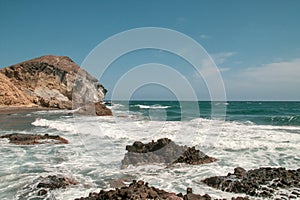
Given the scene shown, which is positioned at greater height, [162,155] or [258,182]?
[162,155]

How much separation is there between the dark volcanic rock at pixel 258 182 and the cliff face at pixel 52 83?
1779 inches

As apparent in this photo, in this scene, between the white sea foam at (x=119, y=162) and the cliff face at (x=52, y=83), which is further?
the cliff face at (x=52, y=83)

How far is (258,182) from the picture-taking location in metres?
6.99

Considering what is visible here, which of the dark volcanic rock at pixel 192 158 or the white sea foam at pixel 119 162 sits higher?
the dark volcanic rock at pixel 192 158

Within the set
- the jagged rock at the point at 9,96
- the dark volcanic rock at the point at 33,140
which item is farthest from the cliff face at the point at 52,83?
the dark volcanic rock at the point at 33,140

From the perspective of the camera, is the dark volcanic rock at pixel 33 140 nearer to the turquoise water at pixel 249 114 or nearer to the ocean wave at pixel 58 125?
the ocean wave at pixel 58 125

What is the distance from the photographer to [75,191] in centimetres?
670

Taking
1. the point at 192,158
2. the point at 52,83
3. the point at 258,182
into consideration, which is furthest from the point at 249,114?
A: the point at 52,83

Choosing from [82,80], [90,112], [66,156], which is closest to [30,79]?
[82,80]

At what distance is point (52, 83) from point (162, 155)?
5627 centimetres

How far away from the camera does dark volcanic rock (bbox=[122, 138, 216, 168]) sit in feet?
31.4

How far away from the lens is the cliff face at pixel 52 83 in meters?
55.3

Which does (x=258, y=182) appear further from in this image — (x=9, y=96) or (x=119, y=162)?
(x=9, y=96)

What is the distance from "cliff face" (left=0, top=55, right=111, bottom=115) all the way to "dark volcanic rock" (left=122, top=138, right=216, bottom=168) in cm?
4178
